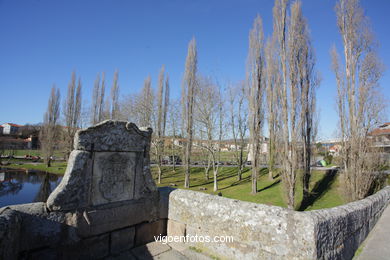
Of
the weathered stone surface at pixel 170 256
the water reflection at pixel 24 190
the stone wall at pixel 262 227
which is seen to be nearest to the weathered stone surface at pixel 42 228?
the weathered stone surface at pixel 170 256

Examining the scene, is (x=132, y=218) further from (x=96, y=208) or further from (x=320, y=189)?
(x=320, y=189)

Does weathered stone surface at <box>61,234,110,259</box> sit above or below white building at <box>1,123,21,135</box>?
below

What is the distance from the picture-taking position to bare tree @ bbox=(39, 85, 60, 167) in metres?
26.5

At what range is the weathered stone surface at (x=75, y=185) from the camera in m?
2.73

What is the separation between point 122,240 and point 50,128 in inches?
1241

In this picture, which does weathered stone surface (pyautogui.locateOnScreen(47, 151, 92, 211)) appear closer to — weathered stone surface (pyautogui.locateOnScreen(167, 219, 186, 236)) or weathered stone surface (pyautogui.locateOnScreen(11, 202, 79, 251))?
weathered stone surface (pyautogui.locateOnScreen(11, 202, 79, 251))

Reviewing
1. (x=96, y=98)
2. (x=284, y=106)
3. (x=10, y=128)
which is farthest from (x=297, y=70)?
(x=10, y=128)

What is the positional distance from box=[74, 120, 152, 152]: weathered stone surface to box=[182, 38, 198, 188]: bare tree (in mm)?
12647

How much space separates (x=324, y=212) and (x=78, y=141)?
11.6 ft

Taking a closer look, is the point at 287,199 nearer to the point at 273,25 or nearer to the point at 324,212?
the point at 324,212

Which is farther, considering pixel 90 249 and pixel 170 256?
pixel 170 256

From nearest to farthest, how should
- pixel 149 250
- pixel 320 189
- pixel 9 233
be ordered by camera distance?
pixel 9 233 < pixel 149 250 < pixel 320 189

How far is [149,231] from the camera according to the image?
12.2ft

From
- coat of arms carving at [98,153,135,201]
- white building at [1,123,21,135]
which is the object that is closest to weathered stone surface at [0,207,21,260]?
coat of arms carving at [98,153,135,201]
